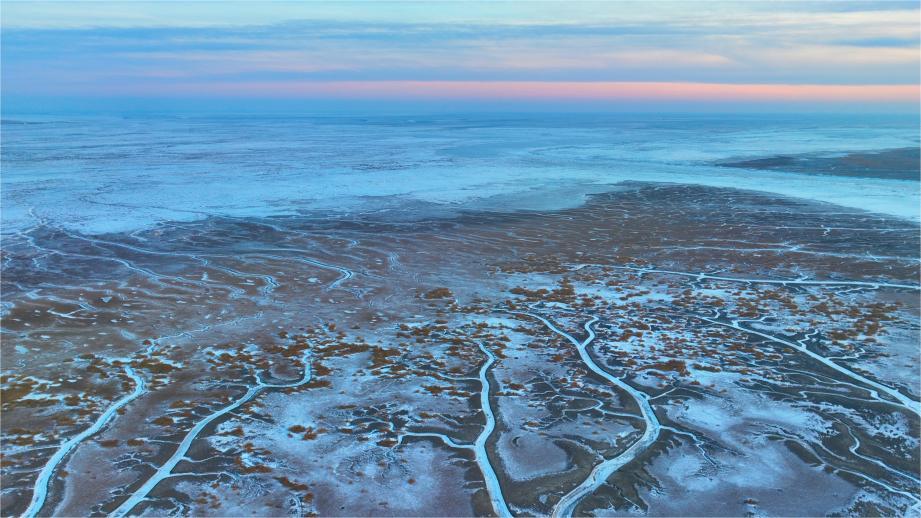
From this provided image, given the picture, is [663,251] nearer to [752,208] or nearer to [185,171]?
[752,208]

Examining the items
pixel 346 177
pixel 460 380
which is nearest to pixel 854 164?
pixel 346 177

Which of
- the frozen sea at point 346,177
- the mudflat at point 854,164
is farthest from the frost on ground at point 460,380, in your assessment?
the mudflat at point 854,164

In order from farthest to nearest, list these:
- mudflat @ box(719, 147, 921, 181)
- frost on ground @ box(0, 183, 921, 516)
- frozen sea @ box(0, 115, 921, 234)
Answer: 1. mudflat @ box(719, 147, 921, 181)
2. frozen sea @ box(0, 115, 921, 234)
3. frost on ground @ box(0, 183, 921, 516)

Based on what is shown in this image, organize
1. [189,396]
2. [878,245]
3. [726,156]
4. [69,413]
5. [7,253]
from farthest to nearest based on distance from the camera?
1. [726,156]
2. [878,245]
3. [7,253]
4. [189,396]
5. [69,413]

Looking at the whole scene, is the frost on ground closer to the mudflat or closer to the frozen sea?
the frozen sea

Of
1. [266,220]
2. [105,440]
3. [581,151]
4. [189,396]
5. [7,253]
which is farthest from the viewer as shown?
[581,151]

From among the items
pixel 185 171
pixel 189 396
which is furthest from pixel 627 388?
pixel 185 171

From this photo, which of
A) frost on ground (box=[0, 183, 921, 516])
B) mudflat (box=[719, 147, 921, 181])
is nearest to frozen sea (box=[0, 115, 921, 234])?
mudflat (box=[719, 147, 921, 181])

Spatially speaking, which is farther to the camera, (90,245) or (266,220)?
(266,220)

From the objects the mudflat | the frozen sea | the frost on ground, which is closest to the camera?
the frost on ground
